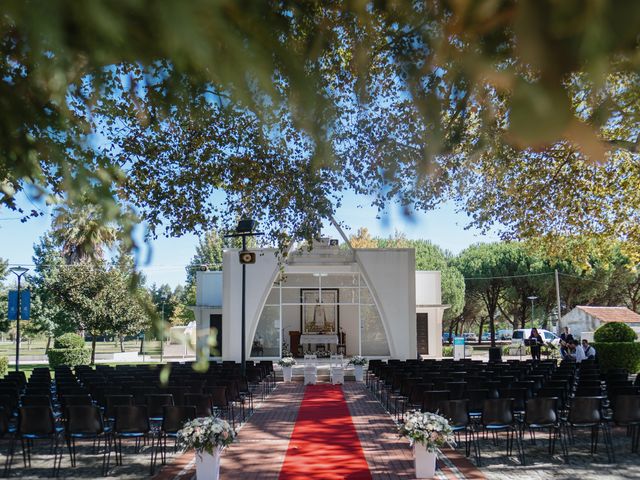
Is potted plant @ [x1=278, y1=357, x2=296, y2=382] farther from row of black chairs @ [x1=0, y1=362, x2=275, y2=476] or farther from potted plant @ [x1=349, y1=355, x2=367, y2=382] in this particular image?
row of black chairs @ [x1=0, y1=362, x2=275, y2=476]

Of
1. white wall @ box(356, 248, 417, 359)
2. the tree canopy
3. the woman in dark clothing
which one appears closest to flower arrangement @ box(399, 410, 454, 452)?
the tree canopy

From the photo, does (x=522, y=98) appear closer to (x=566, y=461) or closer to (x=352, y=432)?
(x=566, y=461)

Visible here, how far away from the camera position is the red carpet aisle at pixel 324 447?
8.11m

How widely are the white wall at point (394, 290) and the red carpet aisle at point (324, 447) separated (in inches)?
391

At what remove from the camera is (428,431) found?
8000 millimetres

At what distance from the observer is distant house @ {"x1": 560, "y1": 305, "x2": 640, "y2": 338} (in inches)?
1595

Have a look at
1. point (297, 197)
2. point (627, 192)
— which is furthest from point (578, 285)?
point (297, 197)

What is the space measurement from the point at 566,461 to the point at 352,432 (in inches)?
150

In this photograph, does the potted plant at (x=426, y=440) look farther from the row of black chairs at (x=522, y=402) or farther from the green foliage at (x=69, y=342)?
the green foliage at (x=69, y=342)

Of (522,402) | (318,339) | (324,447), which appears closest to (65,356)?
(318,339)

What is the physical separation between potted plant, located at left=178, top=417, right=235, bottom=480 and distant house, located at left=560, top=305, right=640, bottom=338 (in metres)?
36.8

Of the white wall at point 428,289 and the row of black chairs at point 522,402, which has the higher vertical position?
the white wall at point 428,289

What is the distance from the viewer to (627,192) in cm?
1802

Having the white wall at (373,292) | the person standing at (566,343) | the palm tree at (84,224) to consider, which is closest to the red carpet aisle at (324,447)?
the palm tree at (84,224)
